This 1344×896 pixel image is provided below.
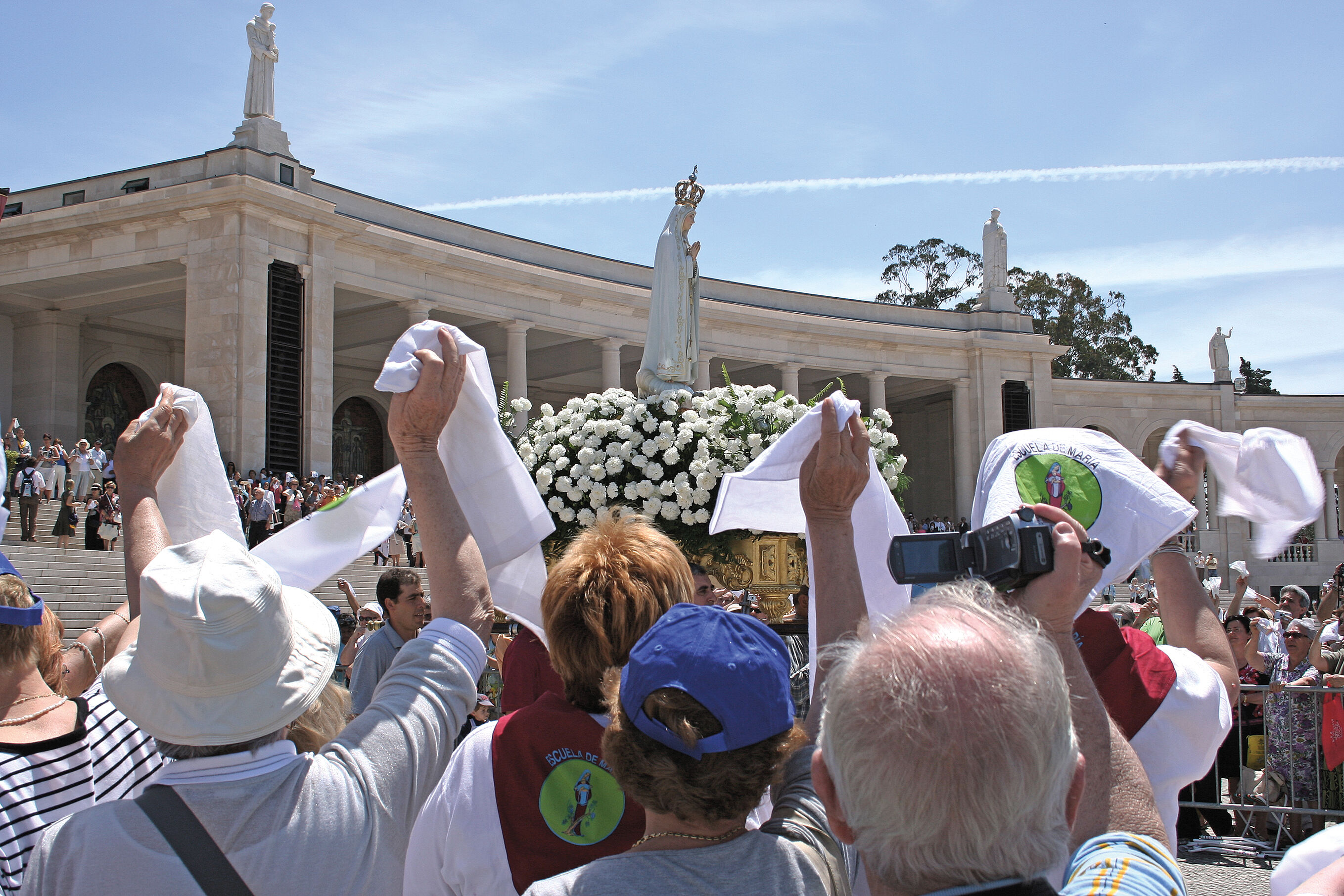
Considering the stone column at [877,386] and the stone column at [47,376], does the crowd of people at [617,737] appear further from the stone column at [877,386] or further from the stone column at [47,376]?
the stone column at [877,386]

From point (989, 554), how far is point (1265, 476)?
1658 millimetres

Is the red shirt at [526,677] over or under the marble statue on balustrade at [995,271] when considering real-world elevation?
under

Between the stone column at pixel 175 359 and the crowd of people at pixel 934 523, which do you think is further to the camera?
the crowd of people at pixel 934 523

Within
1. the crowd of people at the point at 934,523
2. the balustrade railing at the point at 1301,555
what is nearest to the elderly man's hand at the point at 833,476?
the crowd of people at the point at 934,523

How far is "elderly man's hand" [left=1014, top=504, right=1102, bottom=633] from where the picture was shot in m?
2.06

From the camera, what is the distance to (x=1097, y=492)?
2986 mm

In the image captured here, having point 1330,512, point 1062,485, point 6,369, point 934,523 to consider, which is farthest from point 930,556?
point 1330,512

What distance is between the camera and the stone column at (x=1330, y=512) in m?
47.4

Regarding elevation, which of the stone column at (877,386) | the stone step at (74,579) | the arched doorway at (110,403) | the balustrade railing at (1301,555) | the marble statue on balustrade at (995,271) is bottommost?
the balustrade railing at (1301,555)

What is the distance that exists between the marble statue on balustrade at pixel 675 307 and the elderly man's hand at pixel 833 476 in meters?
5.93

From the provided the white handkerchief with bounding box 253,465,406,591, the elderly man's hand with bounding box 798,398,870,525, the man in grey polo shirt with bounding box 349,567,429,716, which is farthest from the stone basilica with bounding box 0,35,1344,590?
the elderly man's hand with bounding box 798,398,870,525

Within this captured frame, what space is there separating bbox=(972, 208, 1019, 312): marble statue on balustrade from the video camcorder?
141 ft

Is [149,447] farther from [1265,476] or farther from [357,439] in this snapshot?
[357,439]

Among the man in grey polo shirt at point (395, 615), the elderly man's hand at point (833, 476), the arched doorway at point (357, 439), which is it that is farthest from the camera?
the arched doorway at point (357, 439)
